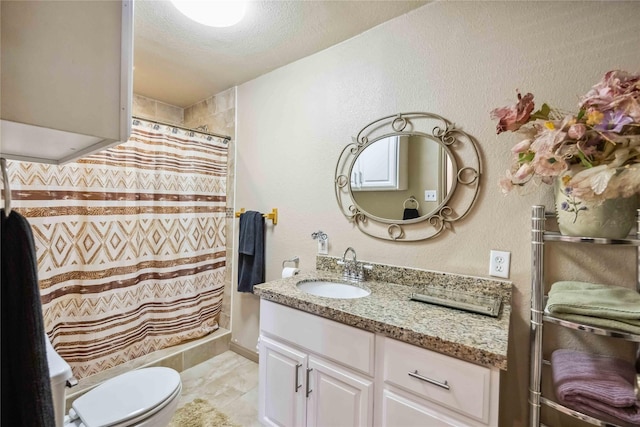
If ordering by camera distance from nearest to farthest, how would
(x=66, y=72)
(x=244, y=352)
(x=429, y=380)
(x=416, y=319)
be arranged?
(x=66, y=72)
(x=429, y=380)
(x=416, y=319)
(x=244, y=352)

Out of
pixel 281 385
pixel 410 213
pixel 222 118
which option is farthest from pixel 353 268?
Result: pixel 222 118

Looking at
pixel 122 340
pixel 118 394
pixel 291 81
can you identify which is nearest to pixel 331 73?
pixel 291 81

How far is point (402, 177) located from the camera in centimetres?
153

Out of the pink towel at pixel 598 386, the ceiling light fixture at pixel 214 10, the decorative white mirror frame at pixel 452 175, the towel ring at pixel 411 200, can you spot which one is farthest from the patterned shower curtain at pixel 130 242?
the pink towel at pixel 598 386

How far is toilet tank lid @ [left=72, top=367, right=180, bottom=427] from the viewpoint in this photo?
1120 mm

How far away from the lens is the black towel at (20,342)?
18.1 inches

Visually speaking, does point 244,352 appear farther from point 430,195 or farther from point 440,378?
point 430,195

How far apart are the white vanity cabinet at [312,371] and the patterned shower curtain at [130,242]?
3.67 feet

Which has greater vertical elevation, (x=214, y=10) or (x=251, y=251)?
(x=214, y=10)

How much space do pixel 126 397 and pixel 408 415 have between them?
1.19 metres

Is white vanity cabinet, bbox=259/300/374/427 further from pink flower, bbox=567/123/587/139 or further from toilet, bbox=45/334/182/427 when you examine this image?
pink flower, bbox=567/123/587/139

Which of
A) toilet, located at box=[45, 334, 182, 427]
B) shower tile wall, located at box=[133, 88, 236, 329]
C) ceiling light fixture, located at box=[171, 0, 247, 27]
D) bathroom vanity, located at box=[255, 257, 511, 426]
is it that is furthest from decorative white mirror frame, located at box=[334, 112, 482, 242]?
toilet, located at box=[45, 334, 182, 427]

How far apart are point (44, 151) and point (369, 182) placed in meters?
1.34

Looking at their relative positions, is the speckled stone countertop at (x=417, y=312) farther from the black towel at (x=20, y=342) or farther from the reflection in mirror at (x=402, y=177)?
the black towel at (x=20, y=342)
